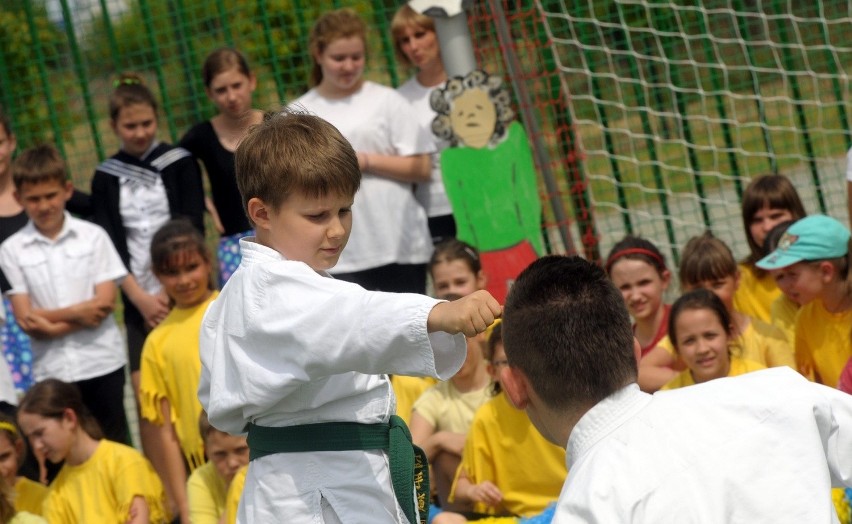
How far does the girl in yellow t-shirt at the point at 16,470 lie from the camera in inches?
187

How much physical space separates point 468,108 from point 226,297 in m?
2.79

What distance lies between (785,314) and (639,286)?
649 millimetres

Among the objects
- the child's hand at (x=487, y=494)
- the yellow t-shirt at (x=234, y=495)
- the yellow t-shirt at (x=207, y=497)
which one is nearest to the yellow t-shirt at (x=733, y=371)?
the child's hand at (x=487, y=494)

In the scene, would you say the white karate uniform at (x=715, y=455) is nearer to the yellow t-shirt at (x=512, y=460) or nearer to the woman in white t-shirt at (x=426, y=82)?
the yellow t-shirt at (x=512, y=460)

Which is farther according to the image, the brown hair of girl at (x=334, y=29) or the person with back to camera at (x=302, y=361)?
the brown hair of girl at (x=334, y=29)

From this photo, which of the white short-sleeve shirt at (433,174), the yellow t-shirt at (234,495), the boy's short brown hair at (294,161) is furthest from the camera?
the white short-sleeve shirt at (433,174)

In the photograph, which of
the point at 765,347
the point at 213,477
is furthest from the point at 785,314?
the point at 213,477

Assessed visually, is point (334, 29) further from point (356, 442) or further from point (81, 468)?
point (356, 442)

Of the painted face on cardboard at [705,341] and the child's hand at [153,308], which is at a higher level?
the child's hand at [153,308]

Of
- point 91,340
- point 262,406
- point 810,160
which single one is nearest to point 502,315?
point 262,406

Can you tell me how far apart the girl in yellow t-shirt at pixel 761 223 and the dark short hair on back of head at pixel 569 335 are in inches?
131

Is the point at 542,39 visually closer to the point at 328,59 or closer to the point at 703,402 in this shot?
the point at 328,59

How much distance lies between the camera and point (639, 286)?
5184 mm

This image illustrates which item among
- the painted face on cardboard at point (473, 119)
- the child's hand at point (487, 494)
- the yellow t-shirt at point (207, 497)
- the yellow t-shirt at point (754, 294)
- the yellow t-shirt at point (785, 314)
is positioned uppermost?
the painted face on cardboard at point (473, 119)
